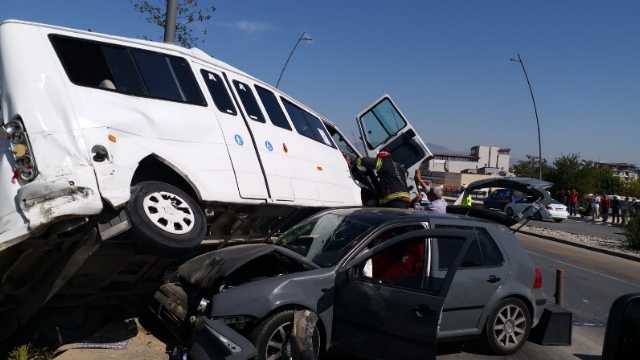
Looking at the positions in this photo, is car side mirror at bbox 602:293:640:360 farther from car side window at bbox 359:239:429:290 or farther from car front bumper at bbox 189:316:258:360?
car side window at bbox 359:239:429:290

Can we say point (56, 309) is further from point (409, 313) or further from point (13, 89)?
point (409, 313)

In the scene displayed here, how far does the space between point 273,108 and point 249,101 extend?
1.95 feet

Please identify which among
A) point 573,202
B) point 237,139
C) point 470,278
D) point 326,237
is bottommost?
point 470,278

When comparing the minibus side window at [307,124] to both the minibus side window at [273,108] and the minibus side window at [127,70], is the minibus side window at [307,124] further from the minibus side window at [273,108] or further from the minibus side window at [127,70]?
the minibus side window at [127,70]

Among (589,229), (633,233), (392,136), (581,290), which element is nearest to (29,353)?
(392,136)

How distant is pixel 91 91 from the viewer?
15.9ft

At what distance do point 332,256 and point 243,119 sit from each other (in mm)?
2126

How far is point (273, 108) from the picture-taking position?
720 centimetres

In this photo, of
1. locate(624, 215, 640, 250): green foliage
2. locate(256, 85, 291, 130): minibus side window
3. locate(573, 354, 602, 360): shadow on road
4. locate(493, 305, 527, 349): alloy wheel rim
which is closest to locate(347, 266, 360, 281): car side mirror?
locate(493, 305, 527, 349): alloy wheel rim

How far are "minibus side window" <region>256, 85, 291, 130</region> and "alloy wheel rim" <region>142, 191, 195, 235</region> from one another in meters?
2.20

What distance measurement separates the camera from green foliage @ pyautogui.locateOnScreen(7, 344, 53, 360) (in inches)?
192

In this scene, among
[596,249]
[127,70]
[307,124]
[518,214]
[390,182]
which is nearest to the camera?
[127,70]

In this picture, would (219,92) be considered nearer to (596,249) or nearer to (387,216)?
(387,216)

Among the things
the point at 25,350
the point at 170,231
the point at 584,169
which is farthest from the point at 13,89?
the point at 584,169
